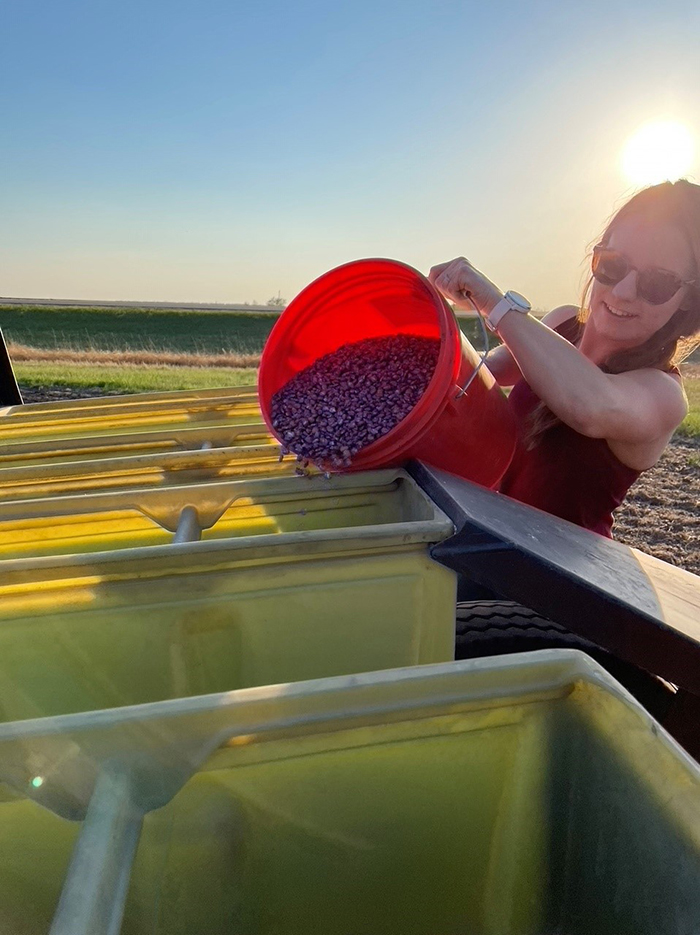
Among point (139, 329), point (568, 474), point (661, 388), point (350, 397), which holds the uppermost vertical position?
point (350, 397)

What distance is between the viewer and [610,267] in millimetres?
1997

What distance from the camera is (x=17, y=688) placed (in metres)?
1.38

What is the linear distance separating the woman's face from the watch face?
34 centimetres

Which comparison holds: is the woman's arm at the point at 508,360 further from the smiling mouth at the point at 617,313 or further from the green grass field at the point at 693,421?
the green grass field at the point at 693,421

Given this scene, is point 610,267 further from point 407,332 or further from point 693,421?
point 693,421

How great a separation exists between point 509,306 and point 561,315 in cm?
97

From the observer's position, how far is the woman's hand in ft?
6.33

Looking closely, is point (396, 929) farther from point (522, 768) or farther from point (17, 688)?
point (17, 688)

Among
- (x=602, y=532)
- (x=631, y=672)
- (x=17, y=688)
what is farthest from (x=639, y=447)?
(x=17, y=688)

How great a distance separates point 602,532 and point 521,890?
4.74ft

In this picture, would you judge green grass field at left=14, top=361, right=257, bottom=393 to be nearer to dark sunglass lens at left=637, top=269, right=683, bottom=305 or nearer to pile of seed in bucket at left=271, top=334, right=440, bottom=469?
pile of seed in bucket at left=271, top=334, right=440, bottom=469

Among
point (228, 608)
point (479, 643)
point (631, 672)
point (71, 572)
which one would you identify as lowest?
point (631, 672)

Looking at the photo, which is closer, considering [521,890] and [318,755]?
[318,755]

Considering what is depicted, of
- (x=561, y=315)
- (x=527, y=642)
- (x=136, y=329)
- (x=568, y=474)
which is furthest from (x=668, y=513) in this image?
(x=136, y=329)
